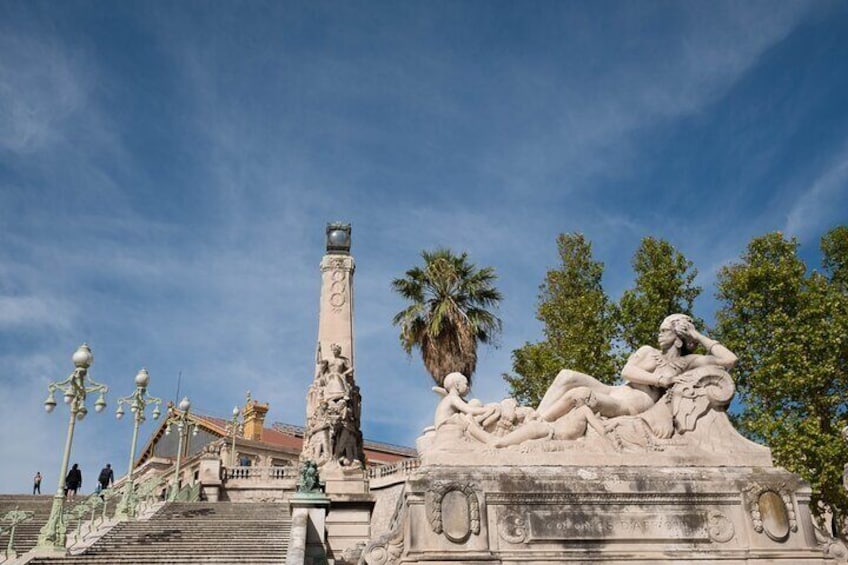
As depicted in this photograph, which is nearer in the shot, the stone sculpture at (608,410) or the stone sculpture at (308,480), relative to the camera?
the stone sculpture at (608,410)

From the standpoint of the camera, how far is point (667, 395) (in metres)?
7.61

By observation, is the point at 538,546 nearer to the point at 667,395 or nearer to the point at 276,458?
the point at 667,395

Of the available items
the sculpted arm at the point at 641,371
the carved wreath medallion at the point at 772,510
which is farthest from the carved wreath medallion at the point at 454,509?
the carved wreath medallion at the point at 772,510

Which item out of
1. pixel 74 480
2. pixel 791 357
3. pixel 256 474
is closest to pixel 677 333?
pixel 791 357

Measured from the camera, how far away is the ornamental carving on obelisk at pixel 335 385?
848 inches

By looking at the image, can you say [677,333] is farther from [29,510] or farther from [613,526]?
[29,510]

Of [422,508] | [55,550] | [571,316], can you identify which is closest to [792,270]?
[571,316]

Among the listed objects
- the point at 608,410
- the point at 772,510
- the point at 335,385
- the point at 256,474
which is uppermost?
the point at 335,385

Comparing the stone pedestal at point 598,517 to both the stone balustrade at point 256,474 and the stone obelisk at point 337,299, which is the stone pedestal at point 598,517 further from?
the stone balustrade at point 256,474

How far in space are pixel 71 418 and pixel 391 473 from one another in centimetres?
1246

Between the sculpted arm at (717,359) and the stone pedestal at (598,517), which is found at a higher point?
the sculpted arm at (717,359)

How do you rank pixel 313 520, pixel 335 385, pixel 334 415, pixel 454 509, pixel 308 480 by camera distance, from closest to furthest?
1. pixel 454 509
2. pixel 313 520
3. pixel 308 480
4. pixel 334 415
5. pixel 335 385

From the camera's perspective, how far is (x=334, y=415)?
21797 millimetres

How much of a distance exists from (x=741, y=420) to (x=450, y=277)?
10.0m
